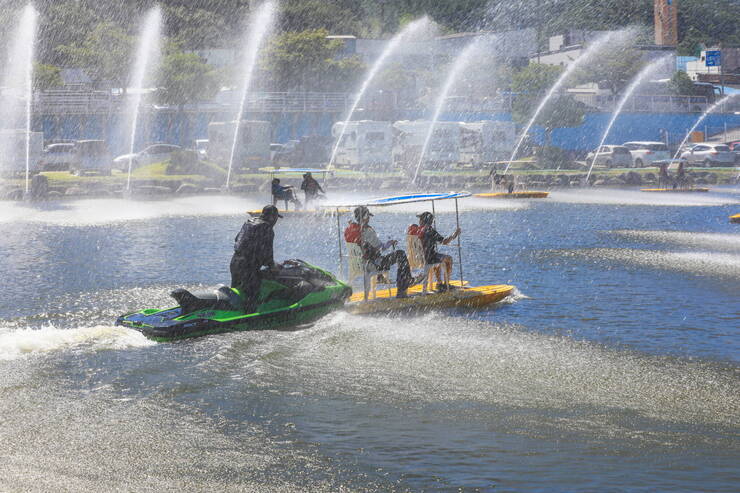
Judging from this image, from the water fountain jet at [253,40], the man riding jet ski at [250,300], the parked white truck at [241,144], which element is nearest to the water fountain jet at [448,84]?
the parked white truck at [241,144]

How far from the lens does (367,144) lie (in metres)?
72.4

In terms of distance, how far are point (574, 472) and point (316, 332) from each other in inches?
306

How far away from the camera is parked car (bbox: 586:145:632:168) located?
256 ft

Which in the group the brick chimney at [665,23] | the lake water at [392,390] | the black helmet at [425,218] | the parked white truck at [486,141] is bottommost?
the lake water at [392,390]

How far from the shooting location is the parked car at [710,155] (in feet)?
250

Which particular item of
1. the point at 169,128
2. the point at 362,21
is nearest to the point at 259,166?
the point at 169,128

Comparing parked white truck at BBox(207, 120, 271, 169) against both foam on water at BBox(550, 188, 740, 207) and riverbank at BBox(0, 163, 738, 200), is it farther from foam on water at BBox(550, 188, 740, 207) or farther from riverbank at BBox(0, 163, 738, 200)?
foam on water at BBox(550, 188, 740, 207)

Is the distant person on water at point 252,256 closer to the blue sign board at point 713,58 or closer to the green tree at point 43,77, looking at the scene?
the green tree at point 43,77

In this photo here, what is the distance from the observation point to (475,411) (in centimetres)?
1229

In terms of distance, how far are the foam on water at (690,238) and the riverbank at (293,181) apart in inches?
894

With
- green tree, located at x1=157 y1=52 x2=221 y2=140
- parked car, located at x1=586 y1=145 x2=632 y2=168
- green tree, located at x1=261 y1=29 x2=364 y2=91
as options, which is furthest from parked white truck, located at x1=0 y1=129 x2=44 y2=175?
parked car, located at x1=586 y1=145 x2=632 y2=168

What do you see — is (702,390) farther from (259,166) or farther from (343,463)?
(259,166)

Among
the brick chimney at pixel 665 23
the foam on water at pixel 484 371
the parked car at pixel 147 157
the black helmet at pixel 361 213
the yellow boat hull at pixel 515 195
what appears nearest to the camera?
the foam on water at pixel 484 371

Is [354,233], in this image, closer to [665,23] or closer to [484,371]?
[484,371]
